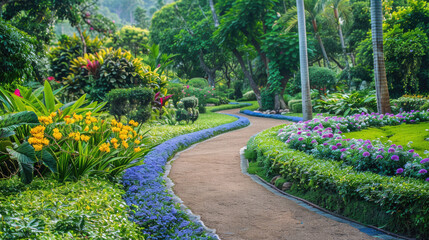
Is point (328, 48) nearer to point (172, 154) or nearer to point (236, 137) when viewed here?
point (236, 137)

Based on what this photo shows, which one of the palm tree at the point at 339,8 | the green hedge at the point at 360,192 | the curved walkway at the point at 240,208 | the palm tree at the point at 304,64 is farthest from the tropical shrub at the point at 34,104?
the palm tree at the point at 339,8

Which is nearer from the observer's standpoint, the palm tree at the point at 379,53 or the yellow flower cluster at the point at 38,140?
the yellow flower cluster at the point at 38,140

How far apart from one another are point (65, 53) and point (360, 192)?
1528 centimetres

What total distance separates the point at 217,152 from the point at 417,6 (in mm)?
11915

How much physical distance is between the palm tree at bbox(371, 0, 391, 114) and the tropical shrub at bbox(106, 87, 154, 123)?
23.0ft

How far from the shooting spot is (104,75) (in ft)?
44.0

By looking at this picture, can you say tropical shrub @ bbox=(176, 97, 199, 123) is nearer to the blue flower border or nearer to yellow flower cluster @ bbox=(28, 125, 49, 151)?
the blue flower border

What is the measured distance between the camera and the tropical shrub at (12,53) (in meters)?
5.42

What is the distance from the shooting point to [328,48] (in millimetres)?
31766

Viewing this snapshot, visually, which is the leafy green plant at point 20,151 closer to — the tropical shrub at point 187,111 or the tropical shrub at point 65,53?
the tropical shrub at point 187,111

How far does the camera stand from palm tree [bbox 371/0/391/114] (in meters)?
10.4

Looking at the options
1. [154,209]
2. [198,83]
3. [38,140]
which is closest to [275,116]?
[198,83]

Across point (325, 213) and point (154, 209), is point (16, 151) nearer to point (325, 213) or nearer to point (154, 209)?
point (154, 209)

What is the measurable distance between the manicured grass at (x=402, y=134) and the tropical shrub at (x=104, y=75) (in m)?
8.12
